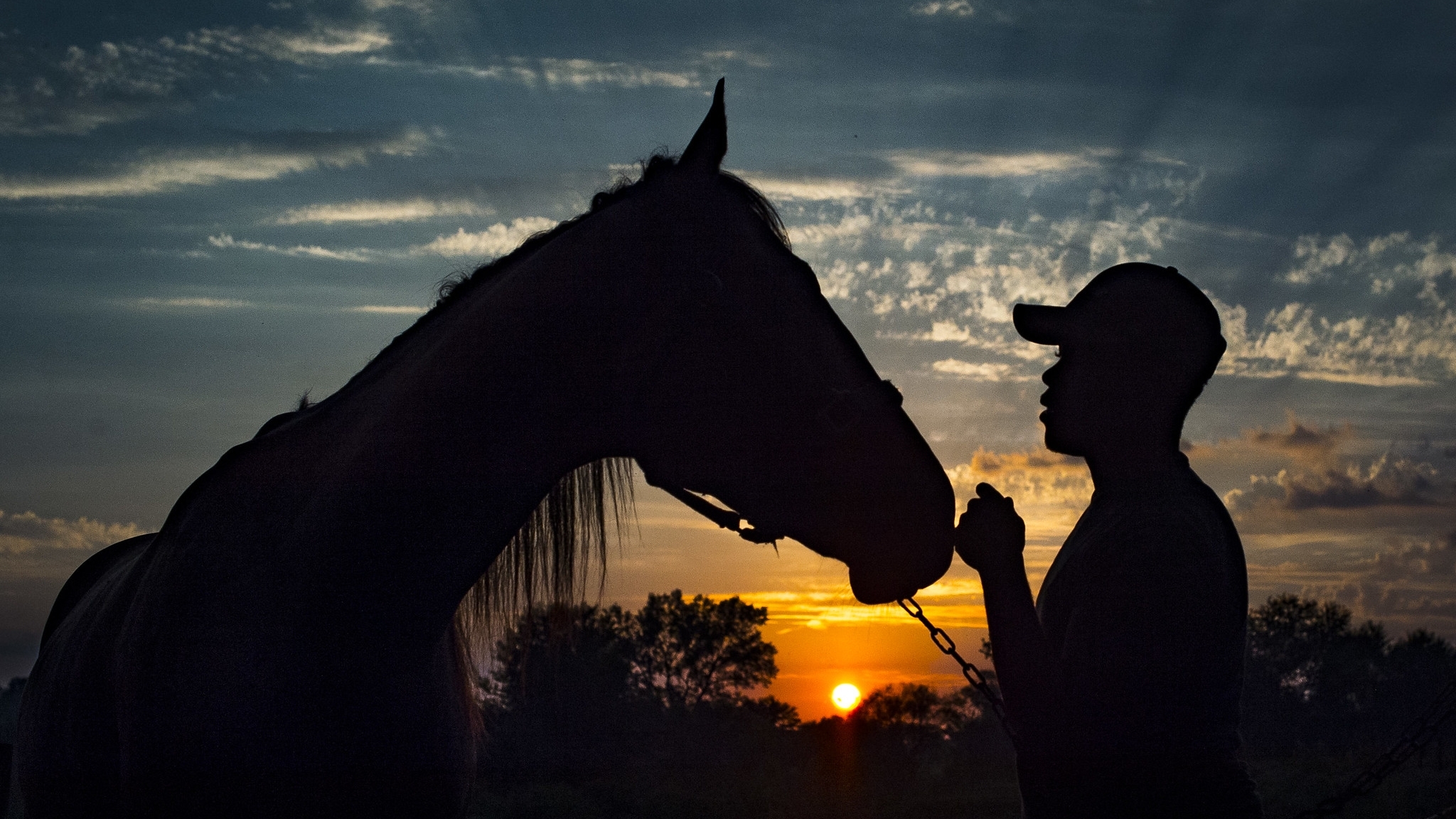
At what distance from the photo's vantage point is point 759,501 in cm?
248

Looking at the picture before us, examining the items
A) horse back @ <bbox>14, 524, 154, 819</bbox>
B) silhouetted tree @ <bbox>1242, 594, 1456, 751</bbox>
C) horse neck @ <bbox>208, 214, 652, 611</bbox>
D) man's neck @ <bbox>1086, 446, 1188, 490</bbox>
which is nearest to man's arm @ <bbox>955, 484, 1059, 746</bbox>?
man's neck @ <bbox>1086, 446, 1188, 490</bbox>

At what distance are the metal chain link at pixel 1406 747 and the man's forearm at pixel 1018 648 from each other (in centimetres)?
109

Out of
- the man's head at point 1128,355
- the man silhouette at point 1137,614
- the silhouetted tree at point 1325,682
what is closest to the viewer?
the man silhouette at point 1137,614

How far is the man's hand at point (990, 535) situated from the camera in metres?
2.66

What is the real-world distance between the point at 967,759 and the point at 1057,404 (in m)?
22.0

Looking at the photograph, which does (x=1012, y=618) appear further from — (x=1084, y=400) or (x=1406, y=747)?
(x=1406, y=747)

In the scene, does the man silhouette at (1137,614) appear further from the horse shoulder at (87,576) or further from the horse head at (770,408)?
the horse shoulder at (87,576)

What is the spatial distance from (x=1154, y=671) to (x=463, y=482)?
5.62 feet

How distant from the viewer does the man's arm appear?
101 inches

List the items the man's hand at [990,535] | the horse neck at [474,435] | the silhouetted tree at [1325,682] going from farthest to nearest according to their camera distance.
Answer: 1. the silhouetted tree at [1325,682]
2. the man's hand at [990,535]
3. the horse neck at [474,435]

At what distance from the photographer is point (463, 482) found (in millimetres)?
2279

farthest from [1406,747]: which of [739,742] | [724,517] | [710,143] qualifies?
[739,742]

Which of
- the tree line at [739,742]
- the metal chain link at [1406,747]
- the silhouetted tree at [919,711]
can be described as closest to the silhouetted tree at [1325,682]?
the tree line at [739,742]

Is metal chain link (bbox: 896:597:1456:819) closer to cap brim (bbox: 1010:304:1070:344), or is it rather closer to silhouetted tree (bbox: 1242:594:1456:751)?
cap brim (bbox: 1010:304:1070:344)
